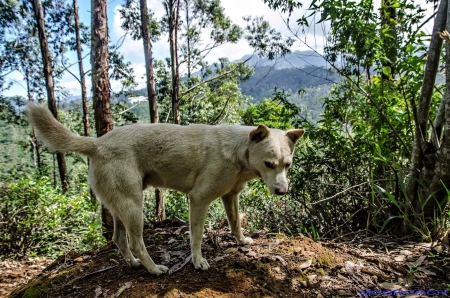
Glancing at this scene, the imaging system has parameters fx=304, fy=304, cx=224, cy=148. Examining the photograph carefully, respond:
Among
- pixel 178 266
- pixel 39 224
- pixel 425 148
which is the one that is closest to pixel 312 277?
pixel 178 266

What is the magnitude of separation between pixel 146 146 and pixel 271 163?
61.0 inches

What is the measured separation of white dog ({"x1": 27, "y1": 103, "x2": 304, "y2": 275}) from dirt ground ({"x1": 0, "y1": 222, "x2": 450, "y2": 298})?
0.94 feet

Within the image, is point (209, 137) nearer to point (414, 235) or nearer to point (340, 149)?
point (340, 149)

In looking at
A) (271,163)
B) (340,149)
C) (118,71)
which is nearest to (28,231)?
(271,163)

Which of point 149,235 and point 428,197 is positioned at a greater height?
point 428,197

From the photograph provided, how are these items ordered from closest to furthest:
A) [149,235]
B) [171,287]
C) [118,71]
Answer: [171,287] → [149,235] → [118,71]

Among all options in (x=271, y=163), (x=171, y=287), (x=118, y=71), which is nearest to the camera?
(x=171, y=287)

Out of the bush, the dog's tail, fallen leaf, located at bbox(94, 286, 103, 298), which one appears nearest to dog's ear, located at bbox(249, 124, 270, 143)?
Answer: the dog's tail

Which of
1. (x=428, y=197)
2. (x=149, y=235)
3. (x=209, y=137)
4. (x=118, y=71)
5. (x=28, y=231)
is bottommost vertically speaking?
(x=28, y=231)

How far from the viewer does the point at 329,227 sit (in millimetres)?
5230

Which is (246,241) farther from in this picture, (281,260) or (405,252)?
(405,252)

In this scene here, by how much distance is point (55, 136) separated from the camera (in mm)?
3674

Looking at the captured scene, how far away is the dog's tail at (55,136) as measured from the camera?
11.9 feet

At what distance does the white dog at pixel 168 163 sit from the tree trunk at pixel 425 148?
1909mm
